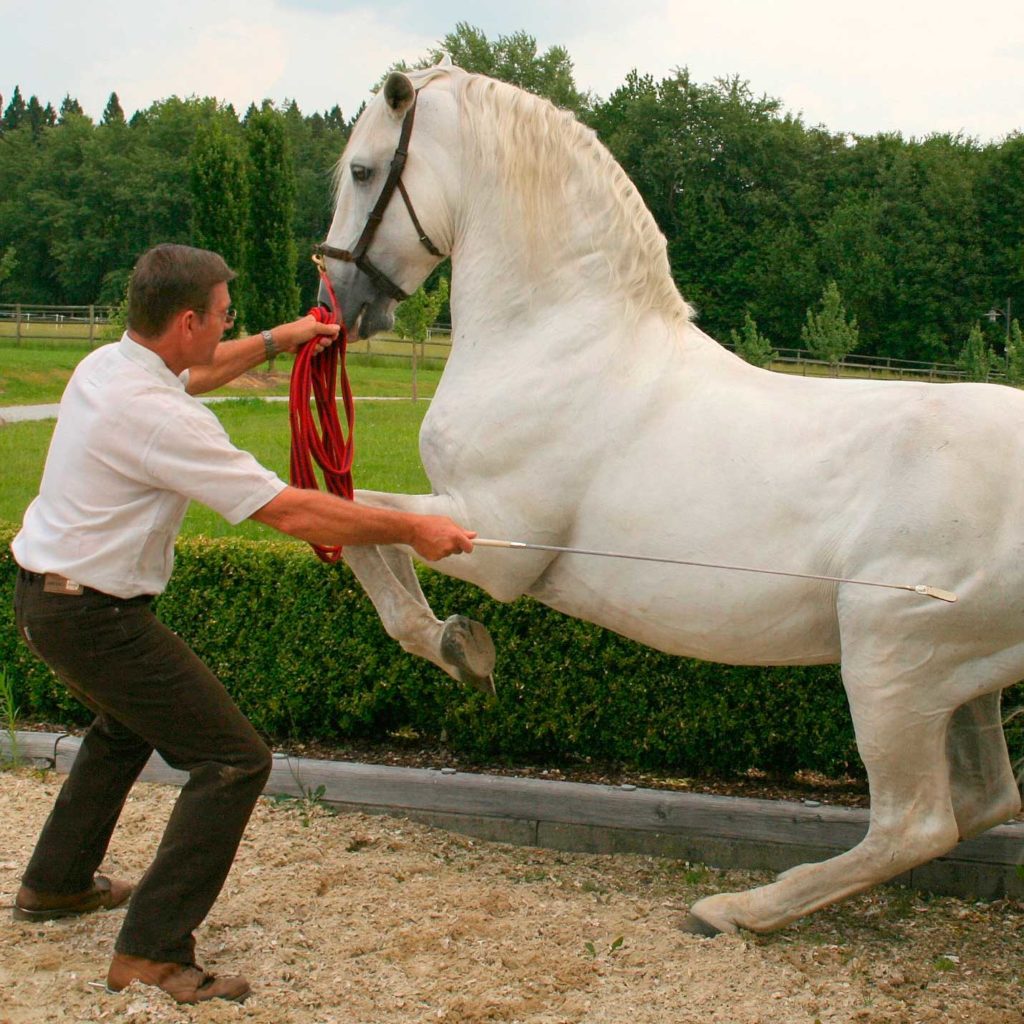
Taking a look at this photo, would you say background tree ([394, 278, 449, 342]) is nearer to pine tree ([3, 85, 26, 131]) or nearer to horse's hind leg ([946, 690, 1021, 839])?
horse's hind leg ([946, 690, 1021, 839])

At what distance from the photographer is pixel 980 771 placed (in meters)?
3.41

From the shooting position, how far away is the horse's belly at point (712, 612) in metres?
2.94

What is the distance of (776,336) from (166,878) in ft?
135

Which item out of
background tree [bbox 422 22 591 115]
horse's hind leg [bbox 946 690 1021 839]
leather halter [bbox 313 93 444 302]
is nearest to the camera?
leather halter [bbox 313 93 444 302]

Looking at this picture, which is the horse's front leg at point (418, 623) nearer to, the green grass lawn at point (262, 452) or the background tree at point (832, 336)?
the green grass lawn at point (262, 452)

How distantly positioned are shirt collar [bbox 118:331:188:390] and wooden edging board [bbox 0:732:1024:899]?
85.3 inches

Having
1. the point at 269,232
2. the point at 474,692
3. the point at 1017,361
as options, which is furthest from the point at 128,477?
the point at 269,232

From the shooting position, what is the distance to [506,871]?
406cm

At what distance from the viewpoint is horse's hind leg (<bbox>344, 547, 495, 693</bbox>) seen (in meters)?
3.36

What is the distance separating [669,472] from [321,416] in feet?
3.66

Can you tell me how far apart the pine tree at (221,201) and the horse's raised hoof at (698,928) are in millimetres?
25065

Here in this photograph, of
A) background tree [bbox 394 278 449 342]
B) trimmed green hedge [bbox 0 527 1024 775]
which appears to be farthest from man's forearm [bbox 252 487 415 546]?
background tree [bbox 394 278 449 342]

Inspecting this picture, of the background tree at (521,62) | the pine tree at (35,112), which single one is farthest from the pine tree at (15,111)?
the background tree at (521,62)

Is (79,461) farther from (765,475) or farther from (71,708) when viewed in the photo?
(71,708)
